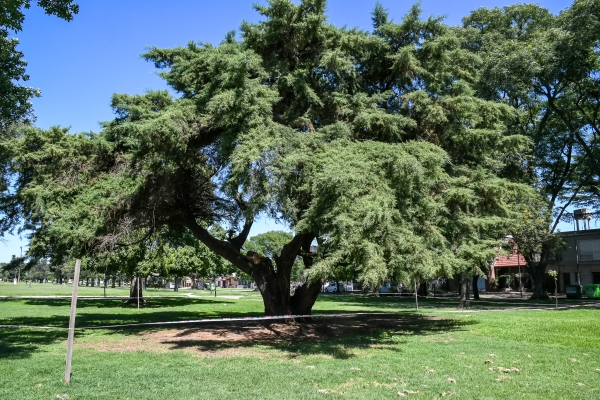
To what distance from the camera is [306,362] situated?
378 inches

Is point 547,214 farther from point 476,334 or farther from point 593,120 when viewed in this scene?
point 476,334

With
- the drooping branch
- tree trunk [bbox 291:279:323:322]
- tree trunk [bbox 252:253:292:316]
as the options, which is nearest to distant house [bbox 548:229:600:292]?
tree trunk [bbox 291:279:323:322]

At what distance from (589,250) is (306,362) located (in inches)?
1889

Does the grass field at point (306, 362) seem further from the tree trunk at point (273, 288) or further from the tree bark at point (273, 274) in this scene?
the tree bark at point (273, 274)

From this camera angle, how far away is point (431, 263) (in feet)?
37.5

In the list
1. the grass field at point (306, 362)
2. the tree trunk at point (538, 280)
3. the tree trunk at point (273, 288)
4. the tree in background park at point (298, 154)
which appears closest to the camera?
the grass field at point (306, 362)

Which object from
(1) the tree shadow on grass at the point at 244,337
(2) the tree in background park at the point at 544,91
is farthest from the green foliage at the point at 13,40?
(2) the tree in background park at the point at 544,91

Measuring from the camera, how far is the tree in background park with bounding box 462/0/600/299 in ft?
88.9

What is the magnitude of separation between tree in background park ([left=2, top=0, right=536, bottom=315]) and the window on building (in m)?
38.3

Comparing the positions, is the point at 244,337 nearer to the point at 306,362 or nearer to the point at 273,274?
the point at 273,274

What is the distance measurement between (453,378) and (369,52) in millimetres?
10231

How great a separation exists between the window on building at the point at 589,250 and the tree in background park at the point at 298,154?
38.3 m

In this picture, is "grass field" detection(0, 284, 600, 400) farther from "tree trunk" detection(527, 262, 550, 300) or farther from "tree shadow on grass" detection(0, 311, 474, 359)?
"tree trunk" detection(527, 262, 550, 300)

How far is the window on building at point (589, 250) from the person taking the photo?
1860 inches
